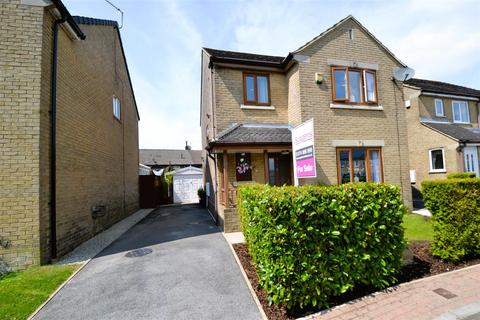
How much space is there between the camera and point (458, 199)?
4.84 meters

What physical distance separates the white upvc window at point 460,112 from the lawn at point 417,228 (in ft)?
39.7

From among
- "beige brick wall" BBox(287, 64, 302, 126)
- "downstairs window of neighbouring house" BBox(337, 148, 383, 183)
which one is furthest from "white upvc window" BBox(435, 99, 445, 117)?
"beige brick wall" BBox(287, 64, 302, 126)

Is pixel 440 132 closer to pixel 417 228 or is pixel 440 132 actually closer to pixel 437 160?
pixel 437 160

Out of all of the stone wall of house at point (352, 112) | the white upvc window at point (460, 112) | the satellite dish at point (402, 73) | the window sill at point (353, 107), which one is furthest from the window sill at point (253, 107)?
the white upvc window at point (460, 112)

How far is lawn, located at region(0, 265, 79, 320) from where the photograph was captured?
3658mm

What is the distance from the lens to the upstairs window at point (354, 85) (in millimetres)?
9961

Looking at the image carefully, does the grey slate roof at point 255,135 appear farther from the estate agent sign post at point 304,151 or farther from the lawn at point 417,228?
the lawn at point 417,228

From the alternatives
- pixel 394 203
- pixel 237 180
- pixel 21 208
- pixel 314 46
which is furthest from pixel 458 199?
pixel 21 208

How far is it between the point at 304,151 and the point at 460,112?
18.4 metres

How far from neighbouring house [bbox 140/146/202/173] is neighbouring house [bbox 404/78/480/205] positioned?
31.2 meters

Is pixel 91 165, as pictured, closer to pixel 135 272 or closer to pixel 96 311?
pixel 135 272

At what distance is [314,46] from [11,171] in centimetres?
1138

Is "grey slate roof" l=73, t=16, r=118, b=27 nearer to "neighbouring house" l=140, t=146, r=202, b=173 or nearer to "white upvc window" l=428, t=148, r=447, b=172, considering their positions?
"white upvc window" l=428, t=148, r=447, b=172

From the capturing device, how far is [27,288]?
4344 mm
